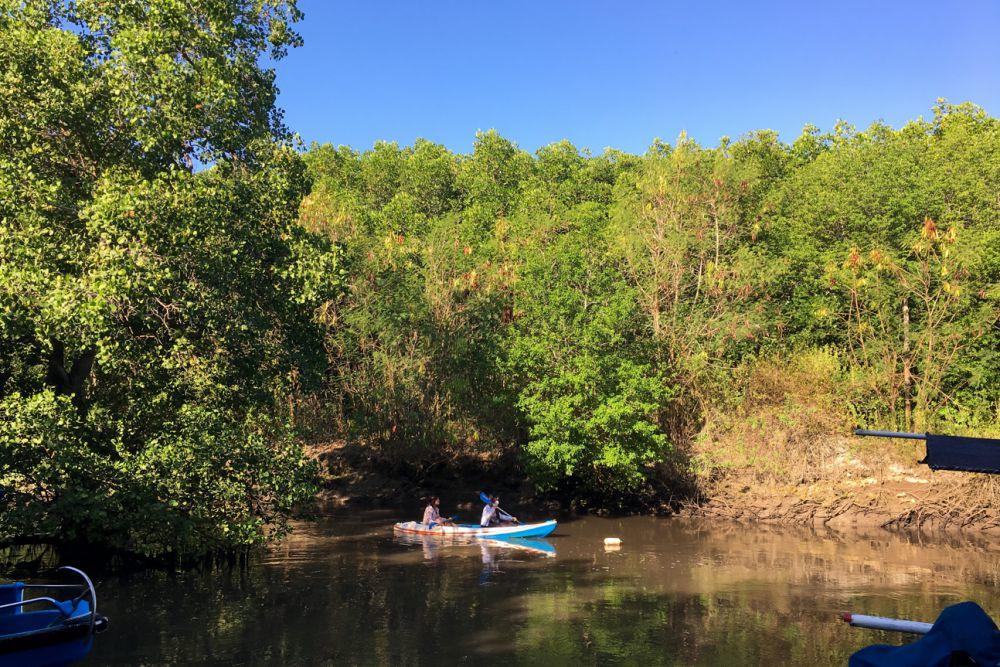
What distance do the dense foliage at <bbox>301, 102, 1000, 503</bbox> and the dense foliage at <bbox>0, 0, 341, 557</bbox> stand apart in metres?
8.78

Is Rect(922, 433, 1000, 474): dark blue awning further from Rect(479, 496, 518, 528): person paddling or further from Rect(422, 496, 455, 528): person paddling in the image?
Rect(422, 496, 455, 528): person paddling

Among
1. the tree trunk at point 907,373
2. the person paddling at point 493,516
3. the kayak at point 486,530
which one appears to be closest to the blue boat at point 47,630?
the kayak at point 486,530

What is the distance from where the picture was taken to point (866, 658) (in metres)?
7.58

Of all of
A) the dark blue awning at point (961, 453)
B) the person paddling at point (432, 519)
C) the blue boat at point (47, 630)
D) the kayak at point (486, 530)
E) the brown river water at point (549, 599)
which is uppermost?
the dark blue awning at point (961, 453)

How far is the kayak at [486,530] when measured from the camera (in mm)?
25656

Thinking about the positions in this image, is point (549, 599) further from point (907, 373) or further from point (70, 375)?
point (907, 373)

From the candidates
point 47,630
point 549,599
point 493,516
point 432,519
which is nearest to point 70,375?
point 47,630

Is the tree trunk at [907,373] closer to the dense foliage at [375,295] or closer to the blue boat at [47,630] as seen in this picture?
the dense foliage at [375,295]

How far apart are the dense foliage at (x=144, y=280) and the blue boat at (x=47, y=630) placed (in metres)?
3.54

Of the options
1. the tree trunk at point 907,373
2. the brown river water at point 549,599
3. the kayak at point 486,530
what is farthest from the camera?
the tree trunk at point 907,373

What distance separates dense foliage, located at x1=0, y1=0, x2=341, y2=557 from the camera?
16.6 metres

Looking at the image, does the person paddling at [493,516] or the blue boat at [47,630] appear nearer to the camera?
the blue boat at [47,630]

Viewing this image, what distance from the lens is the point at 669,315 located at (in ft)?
106

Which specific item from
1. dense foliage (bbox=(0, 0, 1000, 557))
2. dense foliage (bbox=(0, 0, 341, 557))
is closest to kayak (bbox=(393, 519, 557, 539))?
dense foliage (bbox=(0, 0, 1000, 557))
